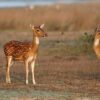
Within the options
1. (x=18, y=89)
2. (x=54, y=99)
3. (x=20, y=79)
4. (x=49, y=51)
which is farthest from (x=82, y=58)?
(x=54, y=99)

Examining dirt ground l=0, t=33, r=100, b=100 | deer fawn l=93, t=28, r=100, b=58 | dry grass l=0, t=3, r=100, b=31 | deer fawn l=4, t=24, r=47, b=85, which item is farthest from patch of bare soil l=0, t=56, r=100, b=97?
dry grass l=0, t=3, r=100, b=31

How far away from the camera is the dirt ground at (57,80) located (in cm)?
1783

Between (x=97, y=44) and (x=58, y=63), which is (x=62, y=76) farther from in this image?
(x=58, y=63)

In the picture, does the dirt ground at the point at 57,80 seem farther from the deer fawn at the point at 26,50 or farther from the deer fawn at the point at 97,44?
the deer fawn at the point at 97,44

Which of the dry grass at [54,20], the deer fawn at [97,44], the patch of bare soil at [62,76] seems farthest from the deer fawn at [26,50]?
the dry grass at [54,20]

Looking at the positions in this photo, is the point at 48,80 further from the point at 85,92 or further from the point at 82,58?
the point at 82,58

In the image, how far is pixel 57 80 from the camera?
67.6ft

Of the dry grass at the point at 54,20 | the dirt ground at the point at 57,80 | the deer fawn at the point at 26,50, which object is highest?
the dry grass at the point at 54,20

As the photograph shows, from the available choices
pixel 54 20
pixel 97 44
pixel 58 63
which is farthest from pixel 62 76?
pixel 54 20

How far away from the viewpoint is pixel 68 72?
2244 cm

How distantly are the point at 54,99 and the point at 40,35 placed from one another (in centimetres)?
302

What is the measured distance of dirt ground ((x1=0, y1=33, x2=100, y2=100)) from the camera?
17.8 m

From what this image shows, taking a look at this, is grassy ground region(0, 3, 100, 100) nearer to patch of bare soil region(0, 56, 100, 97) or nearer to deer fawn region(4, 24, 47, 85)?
patch of bare soil region(0, 56, 100, 97)

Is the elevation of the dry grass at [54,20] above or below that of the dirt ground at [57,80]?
above
